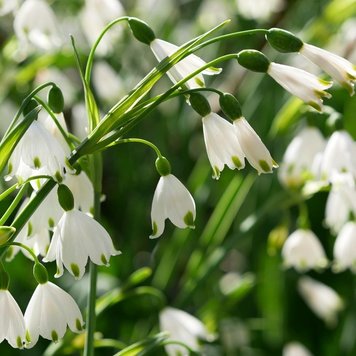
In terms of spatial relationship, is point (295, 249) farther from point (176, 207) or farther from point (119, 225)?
point (119, 225)

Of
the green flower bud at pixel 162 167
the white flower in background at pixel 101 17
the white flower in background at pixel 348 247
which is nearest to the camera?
the green flower bud at pixel 162 167

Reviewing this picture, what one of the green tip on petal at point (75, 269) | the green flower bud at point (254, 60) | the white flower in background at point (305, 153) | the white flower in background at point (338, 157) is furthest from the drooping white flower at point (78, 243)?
the white flower in background at point (305, 153)

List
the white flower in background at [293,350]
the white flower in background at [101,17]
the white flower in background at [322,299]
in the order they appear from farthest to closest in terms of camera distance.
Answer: the white flower in background at [322,299]
the white flower in background at [293,350]
the white flower in background at [101,17]

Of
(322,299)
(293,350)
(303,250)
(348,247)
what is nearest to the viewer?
(348,247)

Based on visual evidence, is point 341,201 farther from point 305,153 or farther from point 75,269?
point 75,269

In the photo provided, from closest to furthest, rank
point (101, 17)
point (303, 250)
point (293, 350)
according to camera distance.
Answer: point (303, 250), point (101, 17), point (293, 350)

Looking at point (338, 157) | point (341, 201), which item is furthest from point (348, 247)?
point (338, 157)

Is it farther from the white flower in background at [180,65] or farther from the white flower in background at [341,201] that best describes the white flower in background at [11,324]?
the white flower in background at [341,201]
